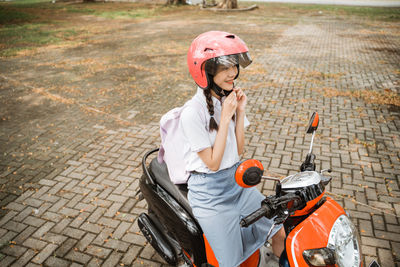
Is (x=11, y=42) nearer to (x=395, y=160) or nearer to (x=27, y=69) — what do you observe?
(x=27, y=69)

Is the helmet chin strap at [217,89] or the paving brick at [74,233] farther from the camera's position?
the paving brick at [74,233]

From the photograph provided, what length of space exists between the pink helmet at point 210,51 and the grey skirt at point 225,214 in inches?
29.3

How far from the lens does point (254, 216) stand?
1.55 m

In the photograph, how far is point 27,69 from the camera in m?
9.70

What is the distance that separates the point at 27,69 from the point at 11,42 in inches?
235

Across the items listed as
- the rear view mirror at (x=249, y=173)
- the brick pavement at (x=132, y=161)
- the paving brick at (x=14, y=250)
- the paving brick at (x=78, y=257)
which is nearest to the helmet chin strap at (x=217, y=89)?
the rear view mirror at (x=249, y=173)

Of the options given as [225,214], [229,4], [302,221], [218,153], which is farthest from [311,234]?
[229,4]

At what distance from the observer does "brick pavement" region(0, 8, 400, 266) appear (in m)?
3.18

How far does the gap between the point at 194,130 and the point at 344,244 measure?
3.91 feet

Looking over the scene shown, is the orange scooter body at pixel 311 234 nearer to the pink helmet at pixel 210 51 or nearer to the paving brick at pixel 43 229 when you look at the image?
the pink helmet at pixel 210 51

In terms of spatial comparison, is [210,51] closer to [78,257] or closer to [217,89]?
[217,89]

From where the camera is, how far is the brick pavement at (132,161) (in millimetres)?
3184

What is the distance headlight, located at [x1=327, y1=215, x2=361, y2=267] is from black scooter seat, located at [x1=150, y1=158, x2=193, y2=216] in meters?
1.06

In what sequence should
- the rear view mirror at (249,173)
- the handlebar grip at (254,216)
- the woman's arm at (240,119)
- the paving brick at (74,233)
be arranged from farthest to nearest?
the paving brick at (74,233), the woman's arm at (240,119), the handlebar grip at (254,216), the rear view mirror at (249,173)
